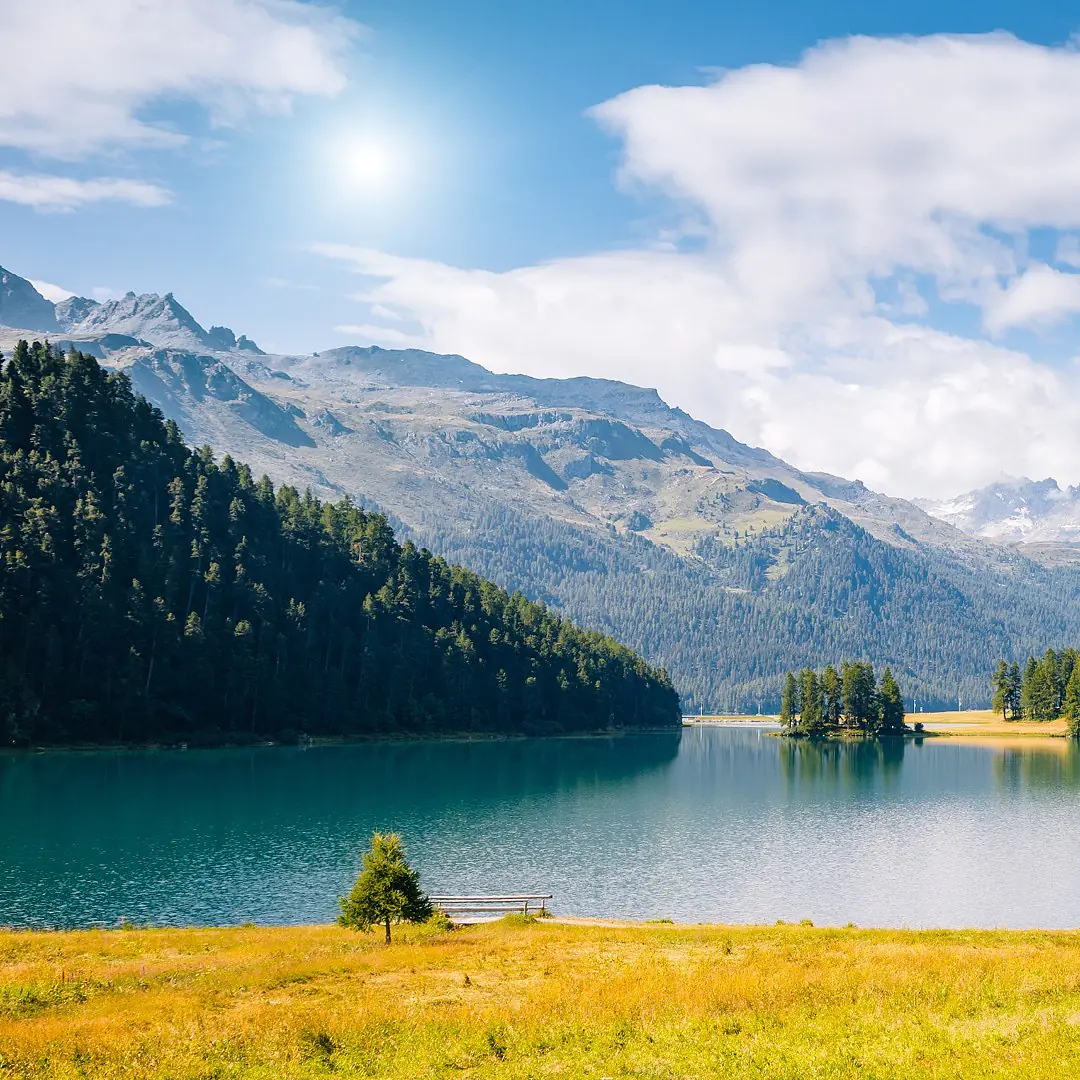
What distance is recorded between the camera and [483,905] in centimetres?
6175

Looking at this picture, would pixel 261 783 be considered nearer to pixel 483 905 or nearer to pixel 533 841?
pixel 533 841

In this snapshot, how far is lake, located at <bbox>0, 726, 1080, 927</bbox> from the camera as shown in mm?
67062

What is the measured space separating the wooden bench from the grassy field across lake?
1131 cm

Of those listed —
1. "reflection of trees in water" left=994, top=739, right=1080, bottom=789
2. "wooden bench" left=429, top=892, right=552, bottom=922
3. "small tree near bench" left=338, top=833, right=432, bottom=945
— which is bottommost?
"reflection of trees in water" left=994, top=739, right=1080, bottom=789

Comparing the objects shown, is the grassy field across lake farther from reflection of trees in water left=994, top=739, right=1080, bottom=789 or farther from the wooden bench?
reflection of trees in water left=994, top=739, right=1080, bottom=789

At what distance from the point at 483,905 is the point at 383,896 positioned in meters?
15.1

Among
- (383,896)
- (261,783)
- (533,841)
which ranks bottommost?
(261,783)

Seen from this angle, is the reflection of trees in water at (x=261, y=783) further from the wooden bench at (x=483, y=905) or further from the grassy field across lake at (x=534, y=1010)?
the grassy field across lake at (x=534, y=1010)

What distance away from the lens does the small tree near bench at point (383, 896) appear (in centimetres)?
4825

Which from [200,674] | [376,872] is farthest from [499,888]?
[200,674]

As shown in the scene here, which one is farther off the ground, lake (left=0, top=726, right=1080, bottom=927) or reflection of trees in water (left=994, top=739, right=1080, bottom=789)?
lake (left=0, top=726, right=1080, bottom=927)

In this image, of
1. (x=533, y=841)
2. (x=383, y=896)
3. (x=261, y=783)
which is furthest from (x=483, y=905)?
(x=261, y=783)

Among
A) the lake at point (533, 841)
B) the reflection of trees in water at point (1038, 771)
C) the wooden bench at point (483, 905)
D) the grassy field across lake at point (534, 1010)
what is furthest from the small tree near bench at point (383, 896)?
the reflection of trees in water at point (1038, 771)

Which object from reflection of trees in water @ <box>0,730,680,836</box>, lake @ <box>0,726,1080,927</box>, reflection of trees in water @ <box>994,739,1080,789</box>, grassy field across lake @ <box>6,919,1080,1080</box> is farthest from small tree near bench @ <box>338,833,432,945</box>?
reflection of trees in water @ <box>994,739,1080,789</box>
